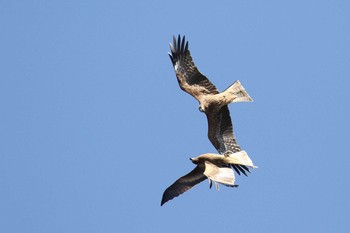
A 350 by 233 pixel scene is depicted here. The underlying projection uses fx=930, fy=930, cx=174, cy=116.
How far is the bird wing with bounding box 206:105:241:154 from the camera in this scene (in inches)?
731

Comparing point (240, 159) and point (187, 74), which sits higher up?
point (187, 74)

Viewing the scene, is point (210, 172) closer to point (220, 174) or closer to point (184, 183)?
point (220, 174)

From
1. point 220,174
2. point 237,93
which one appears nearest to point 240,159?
point 220,174

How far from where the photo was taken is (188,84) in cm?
1897

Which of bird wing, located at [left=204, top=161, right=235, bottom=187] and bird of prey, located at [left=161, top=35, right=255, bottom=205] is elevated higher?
bird of prey, located at [left=161, top=35, right=255, bottom=205]

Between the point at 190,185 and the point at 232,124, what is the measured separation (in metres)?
1.49

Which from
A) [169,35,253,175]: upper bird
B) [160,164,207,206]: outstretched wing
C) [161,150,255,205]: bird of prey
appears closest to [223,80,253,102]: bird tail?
[169,35,253,175]: upper bird

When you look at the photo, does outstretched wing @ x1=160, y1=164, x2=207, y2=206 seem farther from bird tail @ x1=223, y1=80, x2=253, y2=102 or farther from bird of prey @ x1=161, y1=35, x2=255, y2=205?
bird tail @ x1=223, y1=80, x2=253, y2=102

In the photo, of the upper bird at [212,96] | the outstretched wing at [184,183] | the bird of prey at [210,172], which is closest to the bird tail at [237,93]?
the upper bird at [212,96]

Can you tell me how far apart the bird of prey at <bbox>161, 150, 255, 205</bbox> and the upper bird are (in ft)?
1.16

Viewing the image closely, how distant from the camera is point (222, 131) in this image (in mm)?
18688

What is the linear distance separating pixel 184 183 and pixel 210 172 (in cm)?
179

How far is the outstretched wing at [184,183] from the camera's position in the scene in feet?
60.8

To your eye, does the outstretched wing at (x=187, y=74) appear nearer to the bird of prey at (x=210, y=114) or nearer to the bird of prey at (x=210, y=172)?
the bird of prey at (x=210, y=114)
